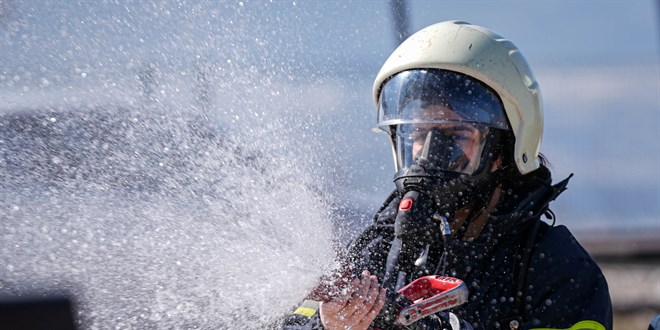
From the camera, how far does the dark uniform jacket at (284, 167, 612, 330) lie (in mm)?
2414

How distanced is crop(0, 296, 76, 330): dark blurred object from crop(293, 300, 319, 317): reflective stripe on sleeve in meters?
2.24

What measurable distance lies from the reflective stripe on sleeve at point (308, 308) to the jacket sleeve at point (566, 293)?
1.90 ft

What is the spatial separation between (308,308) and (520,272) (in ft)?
2.00

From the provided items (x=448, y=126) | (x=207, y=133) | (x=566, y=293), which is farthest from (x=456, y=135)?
(x=207, y=133)

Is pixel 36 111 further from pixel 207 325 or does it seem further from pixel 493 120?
pixel 493 120

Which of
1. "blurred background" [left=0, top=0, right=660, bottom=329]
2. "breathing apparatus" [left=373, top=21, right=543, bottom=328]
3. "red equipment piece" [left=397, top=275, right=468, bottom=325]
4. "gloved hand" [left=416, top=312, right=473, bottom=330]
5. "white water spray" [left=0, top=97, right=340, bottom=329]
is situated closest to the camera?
"red equipment piece" [left=397, top=275, right=468, bottom=325]

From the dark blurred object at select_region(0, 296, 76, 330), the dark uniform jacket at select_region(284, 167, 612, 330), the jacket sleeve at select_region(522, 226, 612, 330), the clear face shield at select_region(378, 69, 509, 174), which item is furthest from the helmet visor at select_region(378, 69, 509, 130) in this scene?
the dark blurred object at select_region(0, 296, 76, 330)

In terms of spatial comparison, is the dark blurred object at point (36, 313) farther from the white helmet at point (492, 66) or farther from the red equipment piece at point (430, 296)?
the red equipment piece at point (430, 296)

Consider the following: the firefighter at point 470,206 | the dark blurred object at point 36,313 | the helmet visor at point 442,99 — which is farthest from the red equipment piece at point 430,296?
the dark blurred object at point 36,313

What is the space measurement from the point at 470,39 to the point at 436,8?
226cm

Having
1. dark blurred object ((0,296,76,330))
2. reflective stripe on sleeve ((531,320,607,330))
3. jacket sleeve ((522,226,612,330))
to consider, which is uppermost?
jacket sleeve ((522,226,612,330))

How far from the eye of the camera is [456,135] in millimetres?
2721

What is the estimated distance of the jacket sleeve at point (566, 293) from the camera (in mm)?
2400

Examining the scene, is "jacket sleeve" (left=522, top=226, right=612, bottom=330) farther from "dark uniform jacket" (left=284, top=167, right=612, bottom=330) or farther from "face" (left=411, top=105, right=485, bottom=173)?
"face" (left=411, top=105, right=485, bottom=173)
